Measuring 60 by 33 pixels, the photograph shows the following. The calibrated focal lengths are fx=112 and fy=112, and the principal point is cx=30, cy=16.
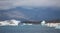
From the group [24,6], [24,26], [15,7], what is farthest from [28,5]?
[24,26]

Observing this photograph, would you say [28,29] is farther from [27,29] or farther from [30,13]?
[30,13]

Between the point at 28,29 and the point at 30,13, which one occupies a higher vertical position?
the point at 30,13

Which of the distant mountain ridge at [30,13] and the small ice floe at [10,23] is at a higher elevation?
the distant mountain ridge at [30,13]

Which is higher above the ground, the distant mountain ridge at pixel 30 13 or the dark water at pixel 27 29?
the distant mountain ridge at pixel 30 13

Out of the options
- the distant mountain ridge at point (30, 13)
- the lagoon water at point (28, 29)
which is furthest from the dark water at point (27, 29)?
the distant mountain ridge at point (30, 13)

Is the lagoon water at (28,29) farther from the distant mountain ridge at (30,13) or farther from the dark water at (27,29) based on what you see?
the distant mountain ridge at (30,13)

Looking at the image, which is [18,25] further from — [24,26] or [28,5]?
[28,5]

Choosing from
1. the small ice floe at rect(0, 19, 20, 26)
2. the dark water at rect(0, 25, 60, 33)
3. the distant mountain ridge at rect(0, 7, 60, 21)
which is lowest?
the dark water at rect(0, 25, 60, 33)

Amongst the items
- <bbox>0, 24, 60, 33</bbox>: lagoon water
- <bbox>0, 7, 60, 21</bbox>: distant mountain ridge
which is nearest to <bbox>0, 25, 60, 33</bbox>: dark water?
<bbox>0, 24, 60, 33</bbox>: lagoon water

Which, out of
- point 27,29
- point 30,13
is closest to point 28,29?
point 27,29

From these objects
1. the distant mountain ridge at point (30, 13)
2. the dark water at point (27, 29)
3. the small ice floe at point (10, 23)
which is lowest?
the dark water at point (27, 29)

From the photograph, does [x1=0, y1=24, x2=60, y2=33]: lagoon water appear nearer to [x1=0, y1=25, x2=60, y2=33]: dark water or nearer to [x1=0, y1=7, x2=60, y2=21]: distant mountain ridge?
[x1=0, y1=25, x2=60, y2=33]: dark water

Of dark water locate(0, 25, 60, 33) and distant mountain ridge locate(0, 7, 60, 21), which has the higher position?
distant mountain ridge locate(0, 7, 60, 21)

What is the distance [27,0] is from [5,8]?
12.3 inches
